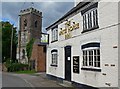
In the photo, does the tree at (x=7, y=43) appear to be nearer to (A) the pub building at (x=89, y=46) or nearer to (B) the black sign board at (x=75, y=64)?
(A) the pub building at (x=89, y=46)

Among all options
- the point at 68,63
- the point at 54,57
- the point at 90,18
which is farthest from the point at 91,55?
the point at 54,57

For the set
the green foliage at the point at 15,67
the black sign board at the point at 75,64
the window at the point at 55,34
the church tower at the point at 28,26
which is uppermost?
the church tower at the point at 28,26

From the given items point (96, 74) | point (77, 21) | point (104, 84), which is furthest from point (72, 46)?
point (104, 84)

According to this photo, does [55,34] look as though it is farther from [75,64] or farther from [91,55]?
[91,55]

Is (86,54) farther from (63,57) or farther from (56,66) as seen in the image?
(56,66)

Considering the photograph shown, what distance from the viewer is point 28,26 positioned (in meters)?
56.6

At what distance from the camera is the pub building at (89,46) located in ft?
36.6

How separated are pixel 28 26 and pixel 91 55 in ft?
146

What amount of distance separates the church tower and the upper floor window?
40899mm

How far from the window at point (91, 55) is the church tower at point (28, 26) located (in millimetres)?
41129

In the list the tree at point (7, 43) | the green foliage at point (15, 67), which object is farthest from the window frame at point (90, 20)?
→ the tree at point (7, 43)

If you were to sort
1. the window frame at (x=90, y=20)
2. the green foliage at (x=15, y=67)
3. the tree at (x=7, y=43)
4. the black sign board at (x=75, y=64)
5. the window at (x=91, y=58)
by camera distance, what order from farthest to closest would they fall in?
1. the tree at (x=7, y=43)
2. the green foliage at (x=15, y=67)
3. the black sign board at (x=75, y=64)
4. the window frame at (x=90, y=20)
5. the window at (x=91, y=58)

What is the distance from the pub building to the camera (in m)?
11.1

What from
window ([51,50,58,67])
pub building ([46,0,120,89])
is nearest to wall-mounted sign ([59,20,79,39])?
pub building ([46,0,120,89])
